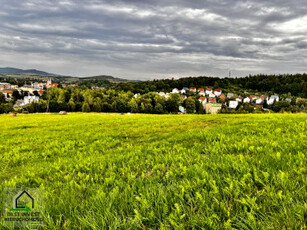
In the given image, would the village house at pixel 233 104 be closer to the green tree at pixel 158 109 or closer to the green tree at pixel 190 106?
the green tree at pixel 190 106

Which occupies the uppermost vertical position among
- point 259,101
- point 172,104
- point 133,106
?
A: point 259,101

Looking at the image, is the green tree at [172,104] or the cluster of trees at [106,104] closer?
the cluster of trees at [106,104]

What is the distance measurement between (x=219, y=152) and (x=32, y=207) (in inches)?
166

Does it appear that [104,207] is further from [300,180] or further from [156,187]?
[300,180]

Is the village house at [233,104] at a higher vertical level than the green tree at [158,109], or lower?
higher

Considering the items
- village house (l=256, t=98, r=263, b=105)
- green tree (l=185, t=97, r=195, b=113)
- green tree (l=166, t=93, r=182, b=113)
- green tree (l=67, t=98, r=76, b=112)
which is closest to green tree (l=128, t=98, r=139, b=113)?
green tree (l=166, t=93, r=182, b=113)

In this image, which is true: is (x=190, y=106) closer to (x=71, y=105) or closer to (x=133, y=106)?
(x=133, y=106)

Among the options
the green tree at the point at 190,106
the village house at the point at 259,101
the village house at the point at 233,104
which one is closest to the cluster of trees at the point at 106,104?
the green tree at the point at 190,106

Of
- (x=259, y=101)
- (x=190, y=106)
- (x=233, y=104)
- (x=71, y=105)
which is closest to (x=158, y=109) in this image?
(x=190, y=106)

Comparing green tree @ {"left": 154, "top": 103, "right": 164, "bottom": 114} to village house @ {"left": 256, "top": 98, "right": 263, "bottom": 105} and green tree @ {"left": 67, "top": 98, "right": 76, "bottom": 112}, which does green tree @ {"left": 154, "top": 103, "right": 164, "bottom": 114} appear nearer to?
green tree @ {"left": 67, "top": 98, "right": 76, "bottom": 112}

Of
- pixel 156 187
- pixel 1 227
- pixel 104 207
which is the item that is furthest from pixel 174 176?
pixel 1 227

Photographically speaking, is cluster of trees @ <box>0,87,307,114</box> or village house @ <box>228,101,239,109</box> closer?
cluster of trees @ <box>0,87,307,114</box>

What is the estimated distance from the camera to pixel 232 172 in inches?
120

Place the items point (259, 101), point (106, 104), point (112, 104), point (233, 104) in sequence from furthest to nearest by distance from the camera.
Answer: point (259, 101) < point (233, 104) < point (112, 104) < point (106, 104)
